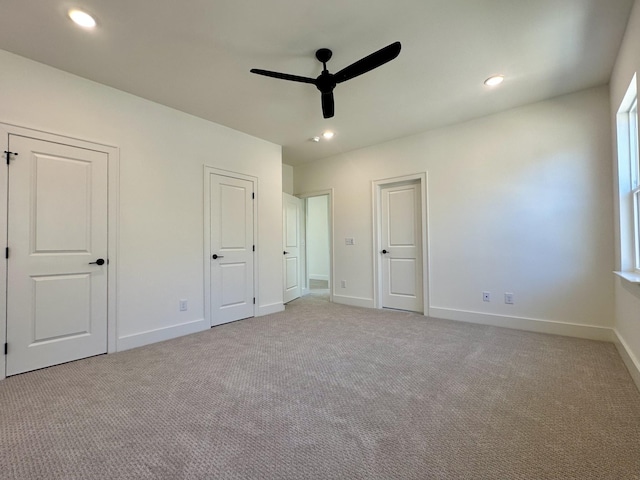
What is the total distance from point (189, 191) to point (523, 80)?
3.74 m

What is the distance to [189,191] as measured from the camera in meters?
3.50

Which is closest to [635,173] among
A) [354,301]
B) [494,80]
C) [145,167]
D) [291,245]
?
[494,80]

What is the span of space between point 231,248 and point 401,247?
252 centimetres

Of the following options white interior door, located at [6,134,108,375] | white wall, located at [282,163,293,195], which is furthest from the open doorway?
white interior door, located at [6,134,108,375]

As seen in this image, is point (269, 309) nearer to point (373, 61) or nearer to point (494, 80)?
point (373, 61)

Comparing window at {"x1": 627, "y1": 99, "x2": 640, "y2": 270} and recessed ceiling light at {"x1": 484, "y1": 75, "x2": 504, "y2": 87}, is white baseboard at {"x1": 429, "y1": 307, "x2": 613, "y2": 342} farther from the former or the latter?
recessed ceiling light at {"x1": 484, "y1": 75, "x2": 504, "y2": 87}

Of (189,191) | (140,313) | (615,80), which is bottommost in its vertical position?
(140,313)

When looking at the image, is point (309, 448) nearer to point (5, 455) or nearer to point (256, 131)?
point (5, 455)

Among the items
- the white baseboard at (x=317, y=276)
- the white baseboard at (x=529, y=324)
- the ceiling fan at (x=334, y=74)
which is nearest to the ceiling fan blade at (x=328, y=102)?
the ceiling fan at (x=334, y=74)

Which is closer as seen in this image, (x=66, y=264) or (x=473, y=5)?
(x=473, y=5)

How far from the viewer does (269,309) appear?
4.39 metres

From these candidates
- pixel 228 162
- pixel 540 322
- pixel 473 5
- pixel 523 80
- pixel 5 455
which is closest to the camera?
pixel 5 455

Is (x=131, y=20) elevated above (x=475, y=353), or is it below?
above

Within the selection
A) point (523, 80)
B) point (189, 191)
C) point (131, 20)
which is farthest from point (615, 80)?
point (189, 191)
